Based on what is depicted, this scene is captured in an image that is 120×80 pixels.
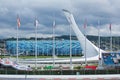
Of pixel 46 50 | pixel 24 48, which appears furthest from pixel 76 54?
pixel 24 48

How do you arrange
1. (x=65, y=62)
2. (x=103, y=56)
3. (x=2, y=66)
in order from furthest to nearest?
(x=65, y=62), (x=103, y=56), (x=2, y=66)

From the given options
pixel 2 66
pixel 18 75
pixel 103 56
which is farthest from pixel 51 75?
pixel 103 56

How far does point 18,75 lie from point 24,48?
5744 inches

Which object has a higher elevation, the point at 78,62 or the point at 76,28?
the point at 76,28

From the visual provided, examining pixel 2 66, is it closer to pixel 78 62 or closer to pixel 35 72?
pixel 35 72

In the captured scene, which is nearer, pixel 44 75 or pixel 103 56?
pixel 44 75

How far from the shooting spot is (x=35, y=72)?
49.0m

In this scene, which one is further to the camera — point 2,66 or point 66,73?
point 2,66

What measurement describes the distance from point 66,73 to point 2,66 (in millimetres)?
12778

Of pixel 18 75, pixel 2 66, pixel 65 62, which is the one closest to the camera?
pixel 18 75

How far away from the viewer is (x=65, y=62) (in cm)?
10131

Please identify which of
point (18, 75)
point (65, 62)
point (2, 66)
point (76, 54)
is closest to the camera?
point (18, 75)

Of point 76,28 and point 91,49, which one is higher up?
point 76,28

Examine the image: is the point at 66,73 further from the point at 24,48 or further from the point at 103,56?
the point at 24,48
